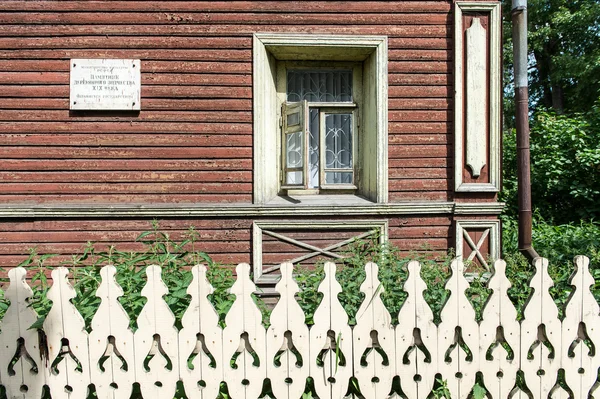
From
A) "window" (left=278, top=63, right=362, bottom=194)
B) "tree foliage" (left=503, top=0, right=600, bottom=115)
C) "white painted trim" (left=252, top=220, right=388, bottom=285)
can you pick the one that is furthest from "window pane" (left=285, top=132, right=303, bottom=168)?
"tree foliage" (left=503, top=0, right=600, bottom=115)

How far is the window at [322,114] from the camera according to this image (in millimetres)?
5941

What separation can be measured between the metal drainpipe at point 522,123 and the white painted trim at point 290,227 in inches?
67.0

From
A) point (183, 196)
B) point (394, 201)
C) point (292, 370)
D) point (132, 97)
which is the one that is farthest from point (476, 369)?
point (132, 97)

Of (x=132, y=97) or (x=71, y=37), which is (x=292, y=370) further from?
(x=71, y=37)

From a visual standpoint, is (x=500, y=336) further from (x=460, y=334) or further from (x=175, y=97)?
(x=175, y=97)

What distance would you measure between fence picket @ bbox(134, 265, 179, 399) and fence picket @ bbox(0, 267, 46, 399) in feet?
1.61

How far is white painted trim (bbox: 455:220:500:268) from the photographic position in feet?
19.7

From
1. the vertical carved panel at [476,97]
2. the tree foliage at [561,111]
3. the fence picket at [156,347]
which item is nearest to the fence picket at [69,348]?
the fence picket at [156,347]

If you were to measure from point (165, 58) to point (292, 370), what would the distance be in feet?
14.5

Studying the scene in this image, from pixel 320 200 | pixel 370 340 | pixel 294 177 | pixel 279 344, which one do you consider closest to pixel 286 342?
pixel 279 344

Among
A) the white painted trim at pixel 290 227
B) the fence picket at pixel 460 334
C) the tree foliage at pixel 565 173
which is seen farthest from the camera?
the tree foliage at pixel 565 173

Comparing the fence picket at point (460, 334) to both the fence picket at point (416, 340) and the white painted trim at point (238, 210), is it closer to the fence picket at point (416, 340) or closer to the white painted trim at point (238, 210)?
the fence picket at point (416, 340)

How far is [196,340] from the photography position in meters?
2.55

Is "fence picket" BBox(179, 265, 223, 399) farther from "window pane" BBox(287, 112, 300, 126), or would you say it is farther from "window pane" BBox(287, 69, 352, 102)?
"window pane" BBox(287, 69, 352, 102)
